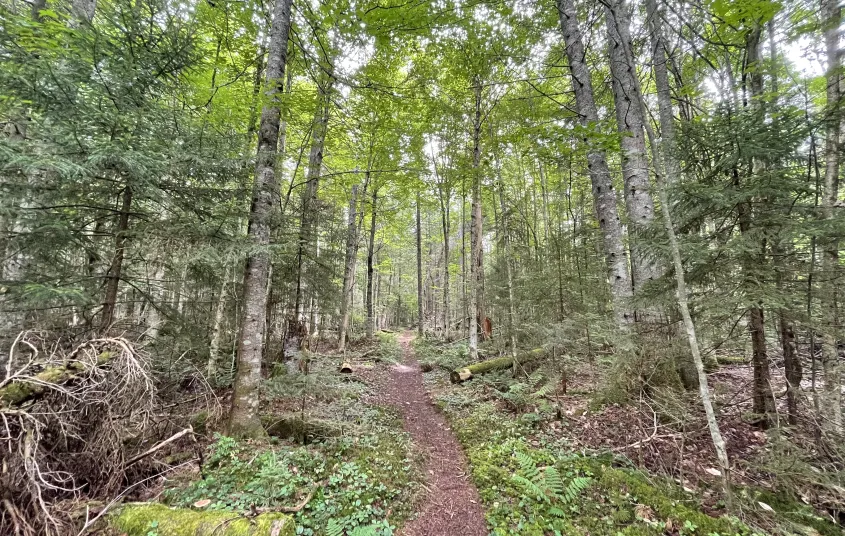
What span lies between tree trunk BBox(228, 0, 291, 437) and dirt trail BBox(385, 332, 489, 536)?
2.80 m

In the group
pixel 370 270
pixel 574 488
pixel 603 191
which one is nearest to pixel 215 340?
pixel 574 488

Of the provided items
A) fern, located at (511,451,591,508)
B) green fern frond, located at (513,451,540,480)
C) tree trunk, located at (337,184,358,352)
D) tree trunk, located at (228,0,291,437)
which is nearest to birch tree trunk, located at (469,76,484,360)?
tree trunk, located at (337,184,358,352)

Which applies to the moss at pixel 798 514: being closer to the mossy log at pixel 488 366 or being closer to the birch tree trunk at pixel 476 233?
the mossy log at pixel 488 366

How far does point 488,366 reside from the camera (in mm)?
9820

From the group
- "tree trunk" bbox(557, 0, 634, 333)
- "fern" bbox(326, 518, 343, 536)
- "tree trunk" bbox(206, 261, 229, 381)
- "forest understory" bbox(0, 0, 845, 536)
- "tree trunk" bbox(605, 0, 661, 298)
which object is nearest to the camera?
"fern" bbox(326, 518, 343, 536)

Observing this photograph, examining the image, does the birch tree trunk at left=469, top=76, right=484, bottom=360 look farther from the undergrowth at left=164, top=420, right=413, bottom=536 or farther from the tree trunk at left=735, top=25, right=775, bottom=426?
the tree trunk at left=735, top=25, right=775, bottom=426

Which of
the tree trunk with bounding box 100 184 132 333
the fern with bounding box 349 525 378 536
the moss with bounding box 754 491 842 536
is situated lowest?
the fern with bounding box 349 525 378 536

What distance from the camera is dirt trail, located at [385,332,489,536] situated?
3.51 metres

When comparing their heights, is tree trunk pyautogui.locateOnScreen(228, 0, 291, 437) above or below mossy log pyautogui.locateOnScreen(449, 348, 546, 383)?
above

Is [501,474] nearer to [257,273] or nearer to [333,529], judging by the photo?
[333,529]

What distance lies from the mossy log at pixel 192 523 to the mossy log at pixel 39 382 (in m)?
1.45

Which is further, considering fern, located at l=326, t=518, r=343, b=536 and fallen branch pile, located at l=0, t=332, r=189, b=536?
fern, located at l=326, t=518, r=343, b=536

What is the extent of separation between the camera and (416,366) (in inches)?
516

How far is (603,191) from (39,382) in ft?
28.5
